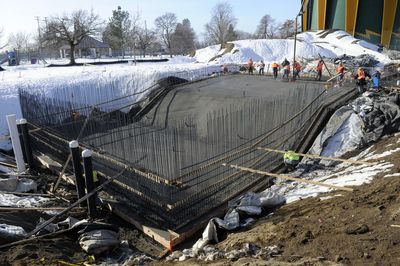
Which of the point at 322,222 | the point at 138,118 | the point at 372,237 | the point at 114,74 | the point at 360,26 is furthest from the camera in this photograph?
the point at 360,26

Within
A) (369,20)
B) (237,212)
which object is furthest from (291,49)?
(237,212)

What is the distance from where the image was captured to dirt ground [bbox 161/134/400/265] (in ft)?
12.7

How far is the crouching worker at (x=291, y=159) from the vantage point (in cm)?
952

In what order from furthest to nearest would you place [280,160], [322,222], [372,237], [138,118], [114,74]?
[114,74] → [138,118] → [280,160] → [322,222] → [372,237]

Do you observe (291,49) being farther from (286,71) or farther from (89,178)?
(89,178)

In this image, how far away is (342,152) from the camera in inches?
413

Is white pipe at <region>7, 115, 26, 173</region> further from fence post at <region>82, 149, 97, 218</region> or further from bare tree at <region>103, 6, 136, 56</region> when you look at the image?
bare tree at <region>103, 6, 136, 56</region>

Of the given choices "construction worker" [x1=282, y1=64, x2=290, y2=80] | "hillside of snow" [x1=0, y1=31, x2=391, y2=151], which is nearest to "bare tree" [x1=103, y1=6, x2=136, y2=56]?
"hillside of snow" [x1=0, y1=31, x2=391, y2=151]

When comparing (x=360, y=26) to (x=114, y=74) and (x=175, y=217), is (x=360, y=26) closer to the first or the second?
(x=114, y=74)

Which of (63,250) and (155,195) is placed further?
(155,195)

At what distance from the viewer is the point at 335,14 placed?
38688mm

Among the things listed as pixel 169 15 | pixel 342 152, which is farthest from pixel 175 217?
pixel 169 15

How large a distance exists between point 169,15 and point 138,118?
238 ft

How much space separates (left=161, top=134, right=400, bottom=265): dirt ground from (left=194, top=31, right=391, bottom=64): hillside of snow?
27.3 meters
